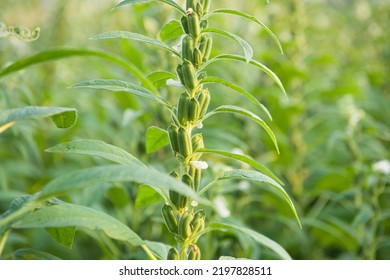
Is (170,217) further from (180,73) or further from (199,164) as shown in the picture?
(180,73)

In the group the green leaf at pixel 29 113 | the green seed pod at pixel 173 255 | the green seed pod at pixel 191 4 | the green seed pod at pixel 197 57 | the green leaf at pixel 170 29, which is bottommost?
the green seed pod at pixel 173 255

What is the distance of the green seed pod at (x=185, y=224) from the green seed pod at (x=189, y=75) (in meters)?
0.22

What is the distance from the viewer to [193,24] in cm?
94

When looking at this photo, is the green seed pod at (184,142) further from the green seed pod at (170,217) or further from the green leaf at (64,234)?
the green leaf at (64,234)

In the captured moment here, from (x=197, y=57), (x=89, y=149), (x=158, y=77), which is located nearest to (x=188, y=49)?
(x=197, y=57)

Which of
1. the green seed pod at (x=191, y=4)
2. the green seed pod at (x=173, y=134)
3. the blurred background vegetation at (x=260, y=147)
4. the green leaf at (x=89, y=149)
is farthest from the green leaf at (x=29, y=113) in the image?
the blurred background vegetation at (x=260, y=147)

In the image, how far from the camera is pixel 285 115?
103 inches

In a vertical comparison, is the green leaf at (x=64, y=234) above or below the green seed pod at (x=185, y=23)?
below

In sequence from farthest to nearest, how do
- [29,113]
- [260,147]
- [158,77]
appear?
[260,147]
[158,77]
[29,113]

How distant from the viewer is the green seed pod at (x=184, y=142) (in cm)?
94

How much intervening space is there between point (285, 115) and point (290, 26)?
485mm

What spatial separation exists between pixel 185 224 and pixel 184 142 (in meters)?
0.14

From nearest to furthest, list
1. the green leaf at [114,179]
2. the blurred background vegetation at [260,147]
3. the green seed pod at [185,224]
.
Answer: the green leaf at [114,179] → the green seed pod at [185,224] → the blurred background vegetation at [260,147]
